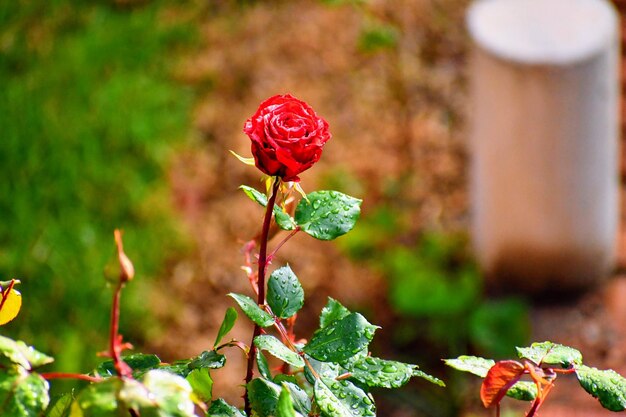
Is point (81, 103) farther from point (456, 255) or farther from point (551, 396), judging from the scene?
point (551, 396)

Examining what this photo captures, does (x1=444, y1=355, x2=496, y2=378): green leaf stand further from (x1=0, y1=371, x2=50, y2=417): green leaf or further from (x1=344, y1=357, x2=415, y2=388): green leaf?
(x1=0, y1=371, x2=50, y2=417): green leaf

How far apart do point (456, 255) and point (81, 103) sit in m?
1.45

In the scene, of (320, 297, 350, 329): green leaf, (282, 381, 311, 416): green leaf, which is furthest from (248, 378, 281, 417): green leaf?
(320, 297, 350, 329): green leaf

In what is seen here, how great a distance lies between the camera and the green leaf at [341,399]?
995 mm

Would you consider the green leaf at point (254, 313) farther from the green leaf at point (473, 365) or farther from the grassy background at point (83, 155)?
the grassy background at point (83, 155)

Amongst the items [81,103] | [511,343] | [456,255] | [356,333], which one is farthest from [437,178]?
[356,333]

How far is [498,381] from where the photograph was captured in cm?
100

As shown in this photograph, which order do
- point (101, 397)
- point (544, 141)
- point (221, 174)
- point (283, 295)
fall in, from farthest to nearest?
point (221, 174), point (544, 141), point (283, 295), point (101, 397)

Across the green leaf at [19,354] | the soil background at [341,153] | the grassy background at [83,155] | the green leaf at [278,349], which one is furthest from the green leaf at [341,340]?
the grassy background at [83,155]

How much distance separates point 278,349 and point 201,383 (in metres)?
0.12

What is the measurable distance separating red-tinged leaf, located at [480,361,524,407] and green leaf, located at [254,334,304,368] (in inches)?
7.0

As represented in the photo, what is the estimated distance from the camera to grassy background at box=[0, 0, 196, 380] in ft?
10.5

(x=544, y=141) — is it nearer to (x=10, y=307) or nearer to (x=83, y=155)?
(x=83, y=155)

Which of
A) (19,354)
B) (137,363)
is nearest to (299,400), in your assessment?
(137,363)
